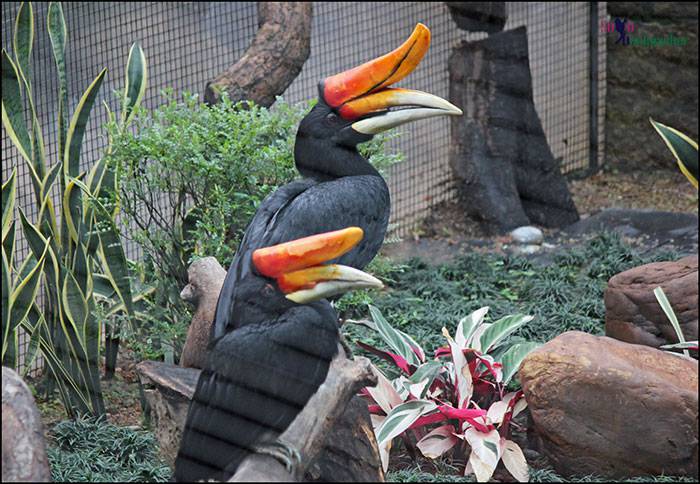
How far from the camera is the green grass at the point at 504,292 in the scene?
361 cm

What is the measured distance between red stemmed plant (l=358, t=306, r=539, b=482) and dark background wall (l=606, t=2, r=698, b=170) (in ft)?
10.9

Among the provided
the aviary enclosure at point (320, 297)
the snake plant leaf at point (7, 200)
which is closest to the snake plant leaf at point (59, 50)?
the aviary enclosure at point (320, 297)

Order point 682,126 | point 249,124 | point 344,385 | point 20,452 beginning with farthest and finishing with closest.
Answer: point 682,126 → point 249,124 → point 344,385 → point 20,452

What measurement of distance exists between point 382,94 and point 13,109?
4.33 feet

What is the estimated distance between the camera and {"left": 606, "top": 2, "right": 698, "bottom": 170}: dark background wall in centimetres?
575

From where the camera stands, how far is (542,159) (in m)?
5.12

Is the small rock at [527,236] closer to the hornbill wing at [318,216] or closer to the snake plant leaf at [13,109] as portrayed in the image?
the hornbill wing at [318,216]

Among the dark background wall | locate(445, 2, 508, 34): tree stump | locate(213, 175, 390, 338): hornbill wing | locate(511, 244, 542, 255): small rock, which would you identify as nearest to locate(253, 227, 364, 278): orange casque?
locate(213, 175, 390, 338): hornbill wing

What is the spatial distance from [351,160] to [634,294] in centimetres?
→ 97

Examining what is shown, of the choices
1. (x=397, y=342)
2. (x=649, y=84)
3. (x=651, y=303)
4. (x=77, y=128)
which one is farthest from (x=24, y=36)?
(x=649, y=84)

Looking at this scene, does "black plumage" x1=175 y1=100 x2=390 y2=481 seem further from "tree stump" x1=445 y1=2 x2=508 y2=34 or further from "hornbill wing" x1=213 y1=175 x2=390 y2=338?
"tree stump" x1=445 y1=2 x2=508 y2=34

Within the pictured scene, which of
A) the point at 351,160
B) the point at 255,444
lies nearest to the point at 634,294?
the point at 351,160

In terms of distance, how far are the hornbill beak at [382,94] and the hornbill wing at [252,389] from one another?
2.38 feet

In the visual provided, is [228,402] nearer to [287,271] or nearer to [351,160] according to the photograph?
[287,271]
